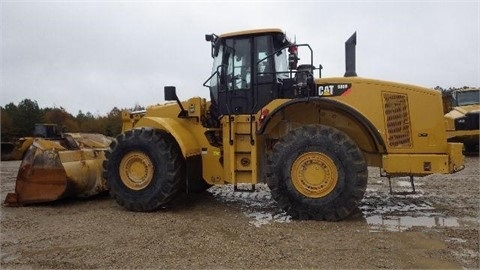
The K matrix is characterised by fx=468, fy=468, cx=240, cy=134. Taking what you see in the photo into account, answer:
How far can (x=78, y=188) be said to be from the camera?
7.55 meters

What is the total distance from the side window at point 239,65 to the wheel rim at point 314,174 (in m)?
1.61

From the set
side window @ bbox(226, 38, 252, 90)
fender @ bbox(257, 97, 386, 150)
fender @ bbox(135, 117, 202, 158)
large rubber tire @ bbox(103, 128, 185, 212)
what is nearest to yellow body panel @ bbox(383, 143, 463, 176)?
fender @ bbox(257, 97, 386, 150)

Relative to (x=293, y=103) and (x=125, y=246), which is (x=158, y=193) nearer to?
(x=125, y=246)

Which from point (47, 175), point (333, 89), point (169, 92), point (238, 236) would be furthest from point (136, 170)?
point (333, 89)

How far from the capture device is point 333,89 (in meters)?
6.36

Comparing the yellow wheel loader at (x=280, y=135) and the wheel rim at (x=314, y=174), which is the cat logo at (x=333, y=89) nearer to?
the yellow wheel loader at (x=280, y=135)

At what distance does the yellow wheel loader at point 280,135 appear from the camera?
612cm

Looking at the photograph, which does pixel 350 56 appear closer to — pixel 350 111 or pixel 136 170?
pixel 350 111

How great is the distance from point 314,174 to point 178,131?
214cm

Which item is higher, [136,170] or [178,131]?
[178,131]

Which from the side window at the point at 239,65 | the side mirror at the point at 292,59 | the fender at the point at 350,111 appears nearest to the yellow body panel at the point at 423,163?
the fender at the point at 350,111

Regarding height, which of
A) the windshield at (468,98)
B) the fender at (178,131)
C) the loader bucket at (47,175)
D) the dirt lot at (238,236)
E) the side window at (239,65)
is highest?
the windshield at (468,98)

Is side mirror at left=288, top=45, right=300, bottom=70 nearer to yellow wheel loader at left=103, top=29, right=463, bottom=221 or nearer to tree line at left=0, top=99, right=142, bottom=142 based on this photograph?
yellow wheel loader at left=103, top=29, right=463, bottom=221

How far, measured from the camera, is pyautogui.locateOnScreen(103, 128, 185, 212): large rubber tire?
6.81m
